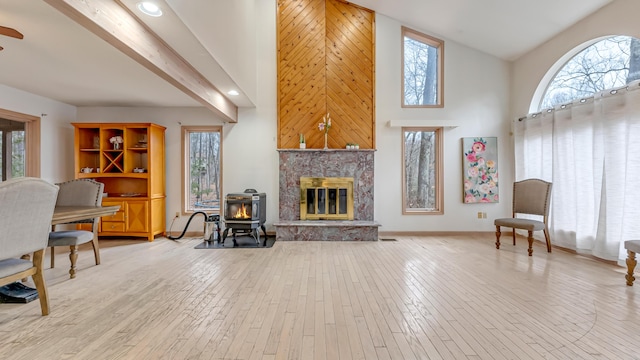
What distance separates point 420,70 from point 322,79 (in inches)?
75.5

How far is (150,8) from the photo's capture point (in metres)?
2.21

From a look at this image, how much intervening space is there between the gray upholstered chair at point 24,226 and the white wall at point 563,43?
19.4 ft

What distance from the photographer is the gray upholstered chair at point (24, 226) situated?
6.32 ft

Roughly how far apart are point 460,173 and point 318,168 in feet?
8.75

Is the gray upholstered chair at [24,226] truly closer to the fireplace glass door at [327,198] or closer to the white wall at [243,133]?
the white wall at [243,133]

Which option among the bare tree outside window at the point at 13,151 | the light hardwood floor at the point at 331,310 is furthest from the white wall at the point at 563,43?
the bare tree outside window at the point at 13,151

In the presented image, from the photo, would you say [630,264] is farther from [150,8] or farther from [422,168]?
[150,8]

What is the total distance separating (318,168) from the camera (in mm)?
5348

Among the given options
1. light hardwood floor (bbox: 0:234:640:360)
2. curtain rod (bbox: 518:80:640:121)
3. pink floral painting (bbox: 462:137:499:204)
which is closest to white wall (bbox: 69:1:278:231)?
light hardwood floor (bbox: 0:234:640:360)

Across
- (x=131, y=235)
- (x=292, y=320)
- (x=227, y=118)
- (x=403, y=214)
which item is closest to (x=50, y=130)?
(x=131, y=235)

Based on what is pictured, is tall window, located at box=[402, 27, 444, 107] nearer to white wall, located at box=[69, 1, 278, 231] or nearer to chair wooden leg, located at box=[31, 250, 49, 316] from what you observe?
white wall, located at box=[69, 1, 278, 231]

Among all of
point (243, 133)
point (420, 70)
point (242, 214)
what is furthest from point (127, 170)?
point (420, 70)

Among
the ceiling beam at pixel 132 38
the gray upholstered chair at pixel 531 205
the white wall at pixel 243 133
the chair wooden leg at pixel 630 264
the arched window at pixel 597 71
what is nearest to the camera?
the ceiling beam at pixel 132 38

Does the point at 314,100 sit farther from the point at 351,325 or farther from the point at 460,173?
the point at 351,325
